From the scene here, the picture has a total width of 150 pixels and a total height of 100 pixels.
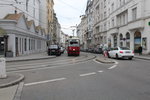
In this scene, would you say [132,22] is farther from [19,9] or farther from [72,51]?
[19,9]

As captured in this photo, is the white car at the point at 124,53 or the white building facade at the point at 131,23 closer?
the white car at the point at 124,53

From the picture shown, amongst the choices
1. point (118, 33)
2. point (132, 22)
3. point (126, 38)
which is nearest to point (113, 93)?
point (132, 22)

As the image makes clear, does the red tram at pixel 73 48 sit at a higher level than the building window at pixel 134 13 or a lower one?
lower

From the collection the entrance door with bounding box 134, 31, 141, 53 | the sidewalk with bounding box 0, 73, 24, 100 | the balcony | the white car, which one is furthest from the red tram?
the sidewalk with bounding box 0, 73, 24, 100

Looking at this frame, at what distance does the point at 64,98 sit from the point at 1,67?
13.6 ft

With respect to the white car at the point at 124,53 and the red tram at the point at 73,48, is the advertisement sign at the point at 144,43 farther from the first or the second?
the red tram at the point at 73,48

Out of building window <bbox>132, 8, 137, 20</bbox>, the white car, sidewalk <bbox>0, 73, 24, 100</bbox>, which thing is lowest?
sidewalk <bbox>0, 73, 24, 100</bbox>

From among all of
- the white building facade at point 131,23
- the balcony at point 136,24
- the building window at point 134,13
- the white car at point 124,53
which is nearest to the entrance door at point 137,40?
the white building facade at point 131,23

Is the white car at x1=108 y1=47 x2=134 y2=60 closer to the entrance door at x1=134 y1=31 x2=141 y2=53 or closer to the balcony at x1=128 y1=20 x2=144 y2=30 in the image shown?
the balcony at x1=128 y1=20 x2=144 y2=30

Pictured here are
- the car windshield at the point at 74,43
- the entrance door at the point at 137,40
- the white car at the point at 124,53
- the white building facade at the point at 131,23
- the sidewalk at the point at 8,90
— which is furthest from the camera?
the entrance door at the point at 137,40

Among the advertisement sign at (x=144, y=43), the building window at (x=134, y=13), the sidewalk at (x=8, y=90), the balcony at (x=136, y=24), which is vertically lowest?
the sidewalk at (x=8, y=90)

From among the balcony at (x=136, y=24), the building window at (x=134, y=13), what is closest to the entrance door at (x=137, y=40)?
the balcony at (x=136, y=24)

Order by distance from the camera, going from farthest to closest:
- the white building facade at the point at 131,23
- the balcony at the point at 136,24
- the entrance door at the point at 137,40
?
the entrance door at the point at 137,40 → the balcony at the point at 136,24 → the white building facade at the point at 131,23

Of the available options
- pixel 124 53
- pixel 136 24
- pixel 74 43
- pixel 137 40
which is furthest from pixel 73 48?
pixel 137 40
